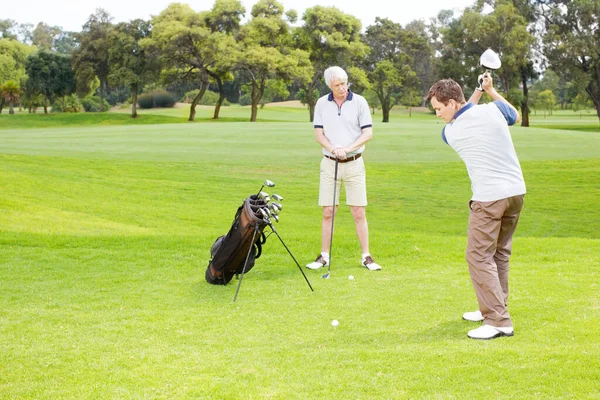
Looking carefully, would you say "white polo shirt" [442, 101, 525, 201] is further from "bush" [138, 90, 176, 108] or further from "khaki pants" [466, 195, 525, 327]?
"bush" [138, 90, 176, 108]

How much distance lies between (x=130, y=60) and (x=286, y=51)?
607 inches

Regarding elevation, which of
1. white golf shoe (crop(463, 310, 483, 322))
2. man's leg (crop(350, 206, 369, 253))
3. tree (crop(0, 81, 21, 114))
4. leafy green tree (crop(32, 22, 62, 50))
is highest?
leafy green tree (crop(32, 22, 62, 50))

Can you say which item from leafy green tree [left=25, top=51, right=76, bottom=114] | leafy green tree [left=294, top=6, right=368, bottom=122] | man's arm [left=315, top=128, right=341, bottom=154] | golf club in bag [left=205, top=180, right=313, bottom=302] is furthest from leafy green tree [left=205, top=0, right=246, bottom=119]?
golf club in bag [left=205, top=180, right=313, bottom=302]

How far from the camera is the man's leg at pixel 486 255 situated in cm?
533

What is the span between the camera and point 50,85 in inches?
2985

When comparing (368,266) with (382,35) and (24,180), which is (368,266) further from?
(382,35)

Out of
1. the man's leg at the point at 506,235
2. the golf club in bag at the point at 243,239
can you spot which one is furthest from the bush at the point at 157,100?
the man's leg at the point at 506,235

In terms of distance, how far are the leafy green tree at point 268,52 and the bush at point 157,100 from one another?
24.2 metres

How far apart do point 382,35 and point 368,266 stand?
78486mm

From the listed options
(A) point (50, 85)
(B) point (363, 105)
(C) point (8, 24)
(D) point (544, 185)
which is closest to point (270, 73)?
(A) point (50, 85)

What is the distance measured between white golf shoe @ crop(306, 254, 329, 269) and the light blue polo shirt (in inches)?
50.3

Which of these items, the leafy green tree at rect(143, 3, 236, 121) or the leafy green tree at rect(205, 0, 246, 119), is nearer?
the leafy green tree at rect(143, 3, 236, 121)

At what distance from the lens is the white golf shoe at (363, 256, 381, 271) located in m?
8.02

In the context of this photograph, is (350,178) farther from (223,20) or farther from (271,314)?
(223,20)
